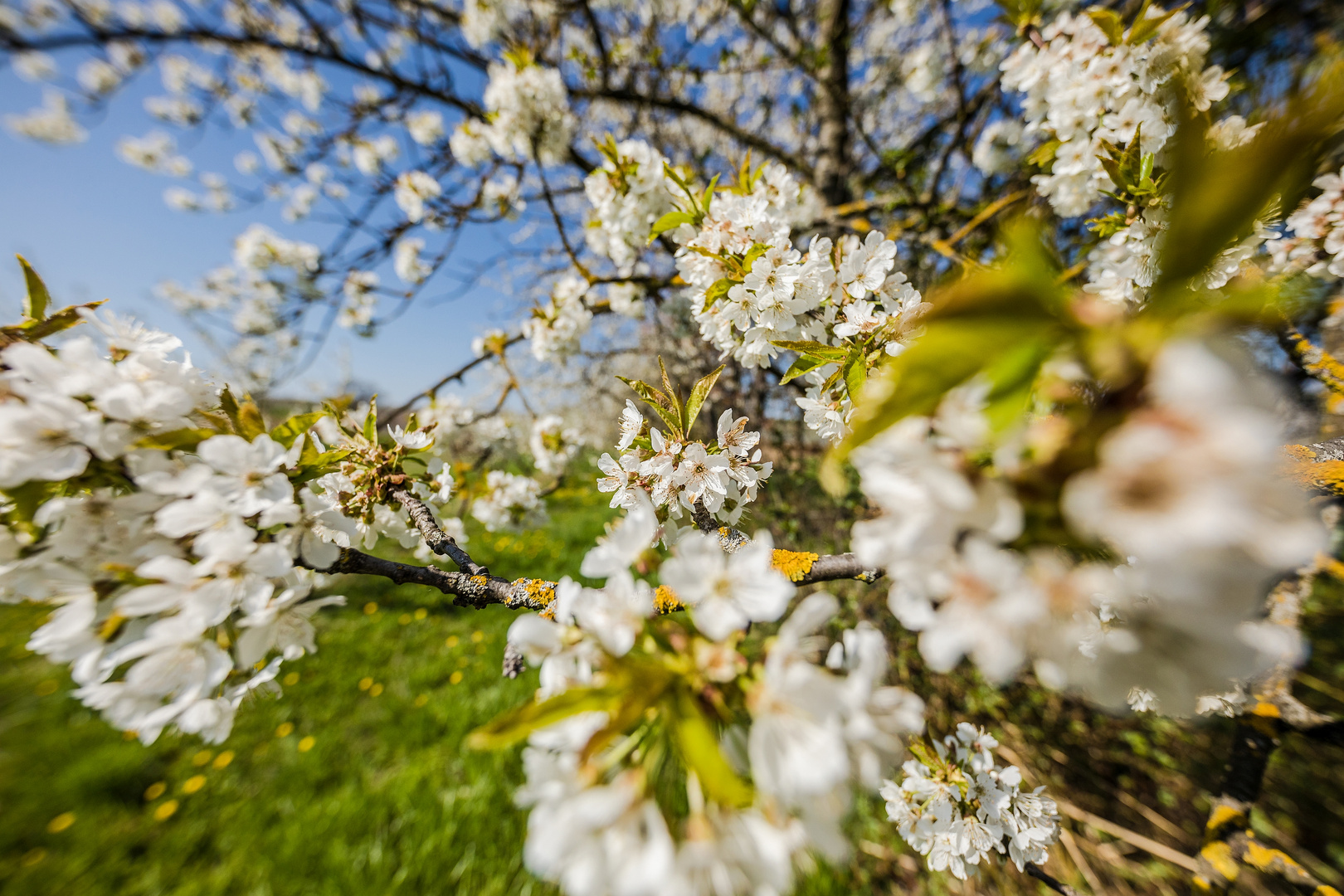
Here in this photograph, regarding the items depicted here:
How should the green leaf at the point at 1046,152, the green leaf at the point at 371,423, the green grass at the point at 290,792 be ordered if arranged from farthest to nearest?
the green grass at the point at 290,792
the green leaf at the point at 1046,152
the green leaf at the point at 371,423

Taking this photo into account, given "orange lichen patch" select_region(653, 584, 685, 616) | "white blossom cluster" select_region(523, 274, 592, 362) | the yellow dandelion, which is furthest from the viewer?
"white blossom cluster" select_region(523, 274, 592, 362)

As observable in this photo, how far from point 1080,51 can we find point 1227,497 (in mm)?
2112

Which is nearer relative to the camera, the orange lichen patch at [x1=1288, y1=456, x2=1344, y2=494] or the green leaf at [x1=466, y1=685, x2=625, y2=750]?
→ the green leaf at [x1=466, y1=685, x2=625, y2=750]

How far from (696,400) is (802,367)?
289 millimetres

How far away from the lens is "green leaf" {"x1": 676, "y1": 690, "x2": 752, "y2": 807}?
0.46 m

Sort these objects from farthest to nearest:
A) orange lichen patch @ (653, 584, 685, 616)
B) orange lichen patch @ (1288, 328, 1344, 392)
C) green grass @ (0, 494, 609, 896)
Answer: green grass @ (0, 494, 609, 896)
orange lichen patch @ (1288, 328, 1344, 392)
orange lichen patch @ (653, 584, 685, 616)

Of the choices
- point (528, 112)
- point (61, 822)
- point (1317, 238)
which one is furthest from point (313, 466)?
point (61, 822)

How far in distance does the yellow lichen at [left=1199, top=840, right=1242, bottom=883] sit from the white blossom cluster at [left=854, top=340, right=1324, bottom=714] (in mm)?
1610

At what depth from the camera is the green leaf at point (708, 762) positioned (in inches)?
18.0

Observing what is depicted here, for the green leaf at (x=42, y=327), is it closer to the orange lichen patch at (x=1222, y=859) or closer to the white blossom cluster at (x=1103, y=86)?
the white blossom cluster at (x=1103, y=86)

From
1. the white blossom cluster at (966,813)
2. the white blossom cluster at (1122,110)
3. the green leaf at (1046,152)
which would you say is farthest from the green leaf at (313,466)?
the green leaf at (1046,152)

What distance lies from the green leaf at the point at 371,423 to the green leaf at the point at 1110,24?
8.04ft

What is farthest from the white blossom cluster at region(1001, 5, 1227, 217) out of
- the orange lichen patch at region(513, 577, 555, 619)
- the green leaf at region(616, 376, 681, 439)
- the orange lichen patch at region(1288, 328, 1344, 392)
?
the orange lichen patch at region(513, 577, 555, 619)

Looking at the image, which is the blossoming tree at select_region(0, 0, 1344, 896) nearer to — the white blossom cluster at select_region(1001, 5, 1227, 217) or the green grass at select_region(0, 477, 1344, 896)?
the white blossom cluster at select_region(1001, 5, 1227, 217)
